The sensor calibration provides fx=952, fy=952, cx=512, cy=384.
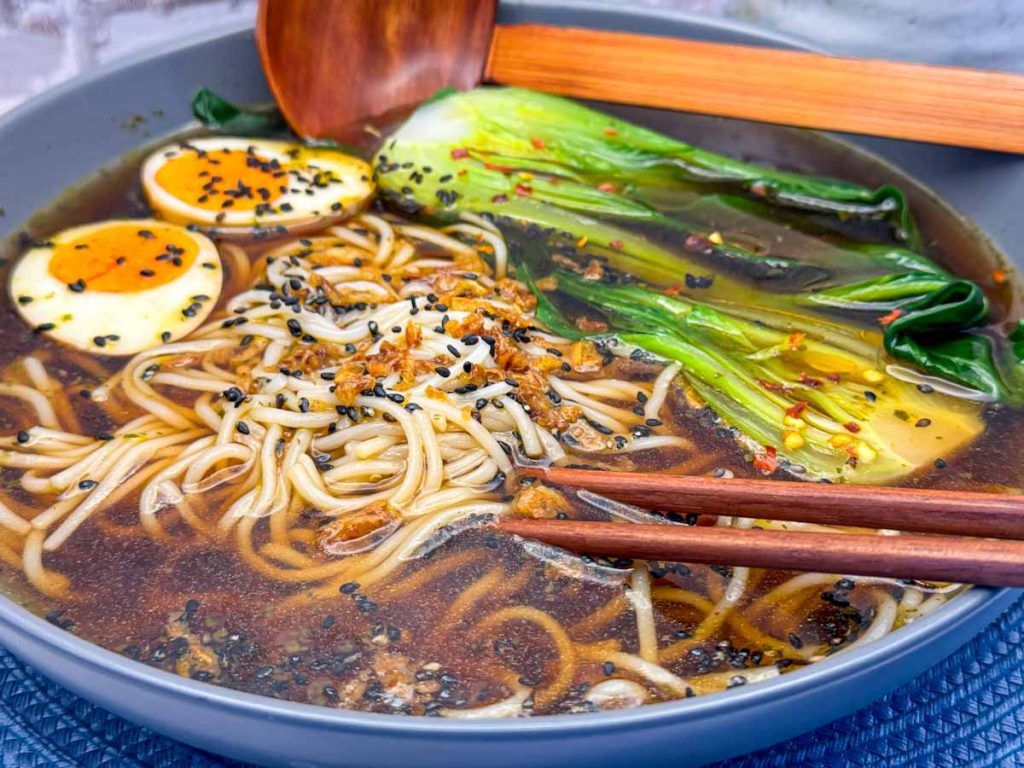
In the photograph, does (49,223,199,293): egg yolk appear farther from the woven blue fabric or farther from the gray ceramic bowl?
the gray ceramic bowl

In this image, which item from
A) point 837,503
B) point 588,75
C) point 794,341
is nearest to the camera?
point 837,503

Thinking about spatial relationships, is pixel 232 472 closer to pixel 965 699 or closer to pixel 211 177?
pixel 211 177

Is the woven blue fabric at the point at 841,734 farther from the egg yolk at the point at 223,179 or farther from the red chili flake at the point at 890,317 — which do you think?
the egg yolk at the point at 223,179

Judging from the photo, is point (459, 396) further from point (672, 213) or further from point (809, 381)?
point (672, 213)

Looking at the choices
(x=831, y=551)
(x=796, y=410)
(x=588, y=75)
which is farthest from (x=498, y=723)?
(x=588, y=75)

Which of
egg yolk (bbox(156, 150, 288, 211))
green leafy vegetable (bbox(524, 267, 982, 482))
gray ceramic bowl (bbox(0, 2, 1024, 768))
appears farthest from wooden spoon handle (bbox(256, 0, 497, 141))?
gray ceramic bowl (bbox(0, 2, 1024, 768))

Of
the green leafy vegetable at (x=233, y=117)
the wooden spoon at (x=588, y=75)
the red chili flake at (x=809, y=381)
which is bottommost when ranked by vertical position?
the red chili flake at (x=809, y=381)

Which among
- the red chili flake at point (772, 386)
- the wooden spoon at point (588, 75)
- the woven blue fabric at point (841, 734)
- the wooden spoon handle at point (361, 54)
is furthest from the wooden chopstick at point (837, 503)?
the wooden spoon handle at point (361, 54)
